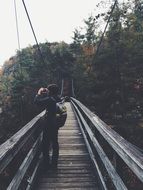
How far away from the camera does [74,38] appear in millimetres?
67875

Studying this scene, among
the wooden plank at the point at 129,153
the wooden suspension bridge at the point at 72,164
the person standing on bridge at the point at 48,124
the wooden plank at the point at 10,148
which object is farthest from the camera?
the person standing on bridge at the point at 48,124

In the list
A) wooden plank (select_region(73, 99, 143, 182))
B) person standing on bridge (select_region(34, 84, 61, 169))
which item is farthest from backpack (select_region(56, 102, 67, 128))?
wooden plank (select_region(73, 99, 143, 182))

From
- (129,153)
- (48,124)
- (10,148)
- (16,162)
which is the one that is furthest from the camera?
(48,124)

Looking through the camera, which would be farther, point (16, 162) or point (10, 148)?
point (16, 162)

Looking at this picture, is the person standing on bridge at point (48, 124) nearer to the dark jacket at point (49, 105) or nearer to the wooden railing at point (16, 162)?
the dark jacket at point (49, 105)

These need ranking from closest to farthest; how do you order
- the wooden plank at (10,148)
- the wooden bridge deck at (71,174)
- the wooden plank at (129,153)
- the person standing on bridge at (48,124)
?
the wooden plank at (129,153) < the wooden plank at (10,148) < the wooden bridge deck at (71,174) < the person standing on bridge at (48,124)

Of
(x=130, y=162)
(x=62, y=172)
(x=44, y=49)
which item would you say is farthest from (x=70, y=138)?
(x=44, y=49)

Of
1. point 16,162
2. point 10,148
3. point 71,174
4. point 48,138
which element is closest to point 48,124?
point 48,138

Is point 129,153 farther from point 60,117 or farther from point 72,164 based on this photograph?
point 72,164

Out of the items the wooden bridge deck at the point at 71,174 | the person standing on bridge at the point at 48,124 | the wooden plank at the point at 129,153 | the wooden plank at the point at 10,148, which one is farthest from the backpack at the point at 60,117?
the wooden plank at the point at 129,153

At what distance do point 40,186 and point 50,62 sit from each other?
186 ft

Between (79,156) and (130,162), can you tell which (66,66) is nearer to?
(79,156)

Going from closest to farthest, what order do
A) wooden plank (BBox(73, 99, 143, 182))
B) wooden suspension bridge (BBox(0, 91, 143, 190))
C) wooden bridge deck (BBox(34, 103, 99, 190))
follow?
1. wooden plank (BBox(73, 99, 143, 182))
2. wooden suspension bridge (BBox(0, 91, 143, 190))
3. wooden bridge deck (BBox(34, 103, 99, 190))

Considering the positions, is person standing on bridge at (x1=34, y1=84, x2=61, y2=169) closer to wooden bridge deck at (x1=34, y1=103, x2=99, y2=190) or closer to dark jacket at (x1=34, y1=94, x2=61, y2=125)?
dark jacket at (x1=34, y1=94, x2=61, y2=125)
